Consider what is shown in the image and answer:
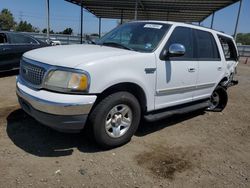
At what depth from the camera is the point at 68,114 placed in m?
3.13

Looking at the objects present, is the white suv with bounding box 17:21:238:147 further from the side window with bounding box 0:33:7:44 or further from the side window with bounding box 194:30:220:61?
the side window with bounding box 0:33:7:44

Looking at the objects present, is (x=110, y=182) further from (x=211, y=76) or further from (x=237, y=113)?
(x=237, y=113)

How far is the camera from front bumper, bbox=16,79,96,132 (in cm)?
310

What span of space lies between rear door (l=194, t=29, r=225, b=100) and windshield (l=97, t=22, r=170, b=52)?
1.00 m

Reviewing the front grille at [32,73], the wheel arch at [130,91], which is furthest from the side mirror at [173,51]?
the front grille at [32,73]

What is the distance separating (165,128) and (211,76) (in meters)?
1.54

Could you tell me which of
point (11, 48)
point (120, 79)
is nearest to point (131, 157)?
point (120, 79)

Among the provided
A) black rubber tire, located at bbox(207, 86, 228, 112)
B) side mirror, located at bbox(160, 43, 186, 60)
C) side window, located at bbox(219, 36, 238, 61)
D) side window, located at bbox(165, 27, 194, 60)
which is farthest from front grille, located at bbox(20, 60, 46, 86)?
side window, located at bbox(219, 36, 238, 61)

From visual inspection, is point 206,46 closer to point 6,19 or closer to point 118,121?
point 118,121

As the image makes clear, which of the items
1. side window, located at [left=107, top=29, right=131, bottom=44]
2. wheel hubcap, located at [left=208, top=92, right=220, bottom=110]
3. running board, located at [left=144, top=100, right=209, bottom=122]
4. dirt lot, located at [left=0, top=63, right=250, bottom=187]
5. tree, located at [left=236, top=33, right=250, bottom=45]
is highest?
tree, located at [left=236, top=33, right=250, bottom=45]

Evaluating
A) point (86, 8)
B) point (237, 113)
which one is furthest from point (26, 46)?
point (86, 8)

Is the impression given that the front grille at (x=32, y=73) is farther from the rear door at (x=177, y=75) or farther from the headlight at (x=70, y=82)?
the rear door at (x=177, y=75)

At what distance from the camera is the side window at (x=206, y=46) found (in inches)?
196

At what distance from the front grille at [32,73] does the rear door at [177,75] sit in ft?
5.72
